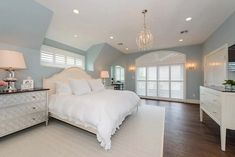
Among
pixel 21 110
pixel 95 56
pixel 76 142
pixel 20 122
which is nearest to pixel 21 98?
pixel 21 110

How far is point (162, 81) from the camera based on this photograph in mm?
6387

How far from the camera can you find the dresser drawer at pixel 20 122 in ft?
6.92

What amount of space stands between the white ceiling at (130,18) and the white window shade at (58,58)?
454 mm

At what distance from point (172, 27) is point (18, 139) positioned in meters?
4.95

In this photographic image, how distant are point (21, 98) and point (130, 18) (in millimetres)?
3293

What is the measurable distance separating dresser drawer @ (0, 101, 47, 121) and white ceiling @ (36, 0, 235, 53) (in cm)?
232

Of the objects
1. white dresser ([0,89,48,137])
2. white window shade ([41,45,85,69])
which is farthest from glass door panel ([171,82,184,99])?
white dresser ([0,89,48,137])

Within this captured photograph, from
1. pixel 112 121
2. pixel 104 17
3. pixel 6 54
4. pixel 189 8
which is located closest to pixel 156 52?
pixel 189 8

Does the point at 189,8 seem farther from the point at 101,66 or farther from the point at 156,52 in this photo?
the point at 101,66

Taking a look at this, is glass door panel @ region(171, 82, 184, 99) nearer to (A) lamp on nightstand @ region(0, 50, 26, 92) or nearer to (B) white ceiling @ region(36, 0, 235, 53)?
Result: (B) white ceiling @ region(36, 0, 235, 53)

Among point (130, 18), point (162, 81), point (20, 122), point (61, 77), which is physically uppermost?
point (130, 18)

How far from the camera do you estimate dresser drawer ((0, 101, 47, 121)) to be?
6.97 feet

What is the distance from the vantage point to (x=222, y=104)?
188 cm

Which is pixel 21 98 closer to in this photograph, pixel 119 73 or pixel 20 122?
pixel 20 122
